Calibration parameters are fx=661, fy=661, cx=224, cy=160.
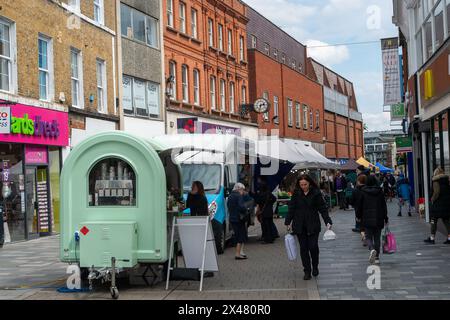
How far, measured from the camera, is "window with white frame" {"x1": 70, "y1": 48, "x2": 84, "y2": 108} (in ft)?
72.9

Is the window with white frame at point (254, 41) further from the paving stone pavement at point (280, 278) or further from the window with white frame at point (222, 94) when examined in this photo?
the paving stone pavement at point (280, 278)

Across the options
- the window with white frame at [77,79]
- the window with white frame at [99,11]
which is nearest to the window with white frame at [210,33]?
the window with white frame at [99,11]

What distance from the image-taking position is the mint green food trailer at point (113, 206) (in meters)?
9.68

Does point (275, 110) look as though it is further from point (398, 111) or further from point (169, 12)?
point (169, 12)

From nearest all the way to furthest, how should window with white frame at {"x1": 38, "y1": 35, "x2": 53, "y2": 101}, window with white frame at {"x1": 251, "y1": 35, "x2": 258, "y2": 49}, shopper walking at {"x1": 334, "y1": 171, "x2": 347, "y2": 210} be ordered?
window with white frame at {"x1": 38, "y1": 35, "x2": 53, "y2": 101}, shopper walking at {"x1": 334, "y1": 171, "x2": 347, "y2": 210}, window with white frame at {"x1": 251, "y1": 35, "x2": 258, "y2": 49}

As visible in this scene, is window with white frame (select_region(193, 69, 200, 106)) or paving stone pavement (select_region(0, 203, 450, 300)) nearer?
paving stone pavement (select_region(0, 203, 450, 300))

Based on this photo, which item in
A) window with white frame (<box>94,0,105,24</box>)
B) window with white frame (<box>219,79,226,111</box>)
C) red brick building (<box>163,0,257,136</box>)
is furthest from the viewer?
window with white frame (<box>219,79,226,111</box>)

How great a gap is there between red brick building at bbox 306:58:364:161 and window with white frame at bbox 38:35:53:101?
4000cm

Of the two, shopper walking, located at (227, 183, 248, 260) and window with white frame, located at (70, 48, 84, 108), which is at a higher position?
window with white frame, located at (70, 48, 84, 108)

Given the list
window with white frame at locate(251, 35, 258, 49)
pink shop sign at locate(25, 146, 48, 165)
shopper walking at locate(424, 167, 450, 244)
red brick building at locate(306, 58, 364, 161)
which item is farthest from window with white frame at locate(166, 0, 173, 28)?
red brick building at locate(306, 58, 364, 161)

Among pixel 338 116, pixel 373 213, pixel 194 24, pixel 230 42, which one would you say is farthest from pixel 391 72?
pixel 338 116

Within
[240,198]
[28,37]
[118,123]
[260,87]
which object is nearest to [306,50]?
[260,87]

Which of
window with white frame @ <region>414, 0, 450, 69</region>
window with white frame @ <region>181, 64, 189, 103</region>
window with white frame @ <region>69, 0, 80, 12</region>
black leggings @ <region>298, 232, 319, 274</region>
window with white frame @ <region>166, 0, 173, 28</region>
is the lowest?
black leggings @ <region>298, 232, 319, 274</region>

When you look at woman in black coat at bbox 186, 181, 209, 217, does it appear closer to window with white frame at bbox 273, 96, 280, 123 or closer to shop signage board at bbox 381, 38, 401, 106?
shop signage board at bbox 381, 38, 401, 106
